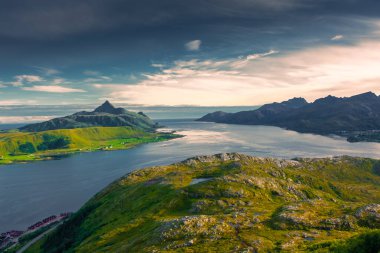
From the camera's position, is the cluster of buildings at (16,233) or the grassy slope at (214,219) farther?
the cluster of buildings at (16,233)

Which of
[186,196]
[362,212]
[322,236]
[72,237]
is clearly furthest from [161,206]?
[362,212]

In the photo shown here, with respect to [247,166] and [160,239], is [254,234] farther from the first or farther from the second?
[247,166]

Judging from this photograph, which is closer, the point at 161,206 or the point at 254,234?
the point at 254,234

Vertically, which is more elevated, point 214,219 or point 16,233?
point 214,219

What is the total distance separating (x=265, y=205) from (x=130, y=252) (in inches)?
2542

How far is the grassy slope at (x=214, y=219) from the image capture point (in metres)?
79.8

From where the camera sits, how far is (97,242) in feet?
341

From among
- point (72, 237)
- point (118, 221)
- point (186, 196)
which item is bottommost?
point (72, 237)

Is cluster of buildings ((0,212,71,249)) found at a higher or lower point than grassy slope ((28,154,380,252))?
lower

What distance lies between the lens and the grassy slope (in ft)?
262

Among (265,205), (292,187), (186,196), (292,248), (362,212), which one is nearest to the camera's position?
(292,248)

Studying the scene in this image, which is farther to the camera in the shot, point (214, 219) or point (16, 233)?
point (16, 233)

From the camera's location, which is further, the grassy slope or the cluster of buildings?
the cluster of buildings

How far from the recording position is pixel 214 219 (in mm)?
94938
